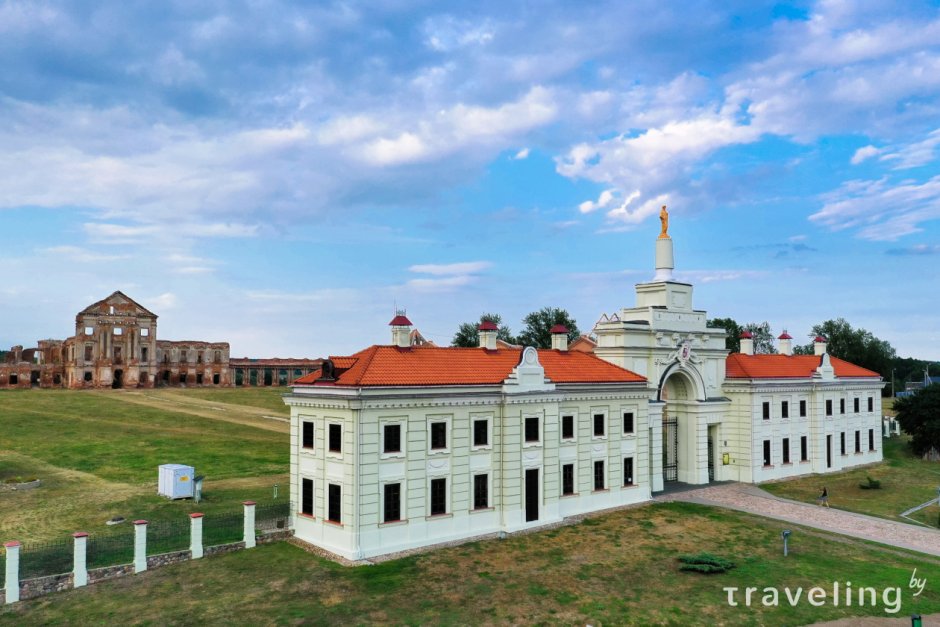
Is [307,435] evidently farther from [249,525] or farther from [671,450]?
[671,450]

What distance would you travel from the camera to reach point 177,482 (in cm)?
3909

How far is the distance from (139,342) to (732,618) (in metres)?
99.0

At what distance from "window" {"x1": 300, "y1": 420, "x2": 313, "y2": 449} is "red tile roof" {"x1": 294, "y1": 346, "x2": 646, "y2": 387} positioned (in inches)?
74.7

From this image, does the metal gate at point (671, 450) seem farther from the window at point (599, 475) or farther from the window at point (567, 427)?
the window at point (567, 427)

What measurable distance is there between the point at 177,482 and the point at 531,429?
20.7m

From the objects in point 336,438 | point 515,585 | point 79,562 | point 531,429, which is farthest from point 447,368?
point 79,562

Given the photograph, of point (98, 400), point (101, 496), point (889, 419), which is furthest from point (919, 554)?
point (98, 400)

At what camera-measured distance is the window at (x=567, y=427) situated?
3672 cm

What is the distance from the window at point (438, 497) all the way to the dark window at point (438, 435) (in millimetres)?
1604

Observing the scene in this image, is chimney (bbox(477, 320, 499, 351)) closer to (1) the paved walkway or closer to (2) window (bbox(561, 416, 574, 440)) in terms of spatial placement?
(2) window (bbox(561, 416, 574, 440))

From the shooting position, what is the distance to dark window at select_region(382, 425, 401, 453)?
3009cm

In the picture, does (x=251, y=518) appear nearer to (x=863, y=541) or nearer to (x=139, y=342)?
(x=863, y=541)

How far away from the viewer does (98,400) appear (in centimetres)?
8156

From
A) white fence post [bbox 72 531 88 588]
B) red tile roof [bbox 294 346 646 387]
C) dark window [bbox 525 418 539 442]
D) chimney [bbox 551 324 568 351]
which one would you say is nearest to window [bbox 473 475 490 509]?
dark window [bbox 525 418 539 442]
